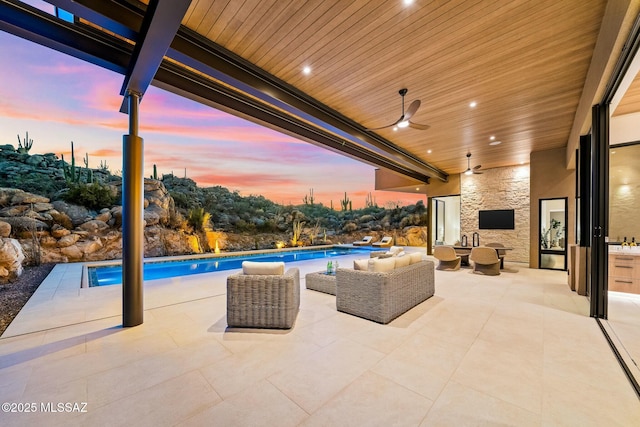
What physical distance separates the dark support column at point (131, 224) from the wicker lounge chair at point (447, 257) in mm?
6299

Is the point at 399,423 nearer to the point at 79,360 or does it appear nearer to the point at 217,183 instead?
the point at 79,360

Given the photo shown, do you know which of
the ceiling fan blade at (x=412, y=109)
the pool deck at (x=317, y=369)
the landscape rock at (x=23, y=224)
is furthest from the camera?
the landscape rock at (x=23, y=224)

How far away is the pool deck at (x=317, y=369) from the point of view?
5.21 feet

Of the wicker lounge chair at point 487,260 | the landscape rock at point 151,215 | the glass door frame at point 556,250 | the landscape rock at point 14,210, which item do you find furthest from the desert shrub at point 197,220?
the glass door frame at point 556,250

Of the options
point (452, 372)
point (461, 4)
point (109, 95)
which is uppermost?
point (109, 95)

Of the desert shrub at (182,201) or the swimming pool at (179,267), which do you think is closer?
the swimming pool at (179,267)

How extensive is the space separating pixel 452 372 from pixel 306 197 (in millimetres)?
16603

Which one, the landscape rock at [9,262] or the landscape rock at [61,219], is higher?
the landscape rock at [61,219]

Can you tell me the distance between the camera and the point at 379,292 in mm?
3035

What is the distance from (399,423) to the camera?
151 cm

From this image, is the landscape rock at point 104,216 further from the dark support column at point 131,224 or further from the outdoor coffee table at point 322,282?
the outdoor coffee table at point 322,282

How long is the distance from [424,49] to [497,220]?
25.5ft

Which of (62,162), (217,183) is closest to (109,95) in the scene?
(62,162)

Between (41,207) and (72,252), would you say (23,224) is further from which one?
(72,252)
